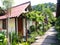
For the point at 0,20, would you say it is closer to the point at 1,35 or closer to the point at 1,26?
the point at 1,26

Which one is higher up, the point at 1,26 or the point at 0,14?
the point at 0,14

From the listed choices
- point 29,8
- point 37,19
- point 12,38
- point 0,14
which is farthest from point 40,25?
point 12,38

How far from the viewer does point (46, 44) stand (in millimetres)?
17531

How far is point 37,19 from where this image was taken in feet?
78.9

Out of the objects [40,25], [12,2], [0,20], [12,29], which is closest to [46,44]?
[12,29]

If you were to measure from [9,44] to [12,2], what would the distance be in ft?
9.38

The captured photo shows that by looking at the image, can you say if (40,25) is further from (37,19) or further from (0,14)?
(0,14)

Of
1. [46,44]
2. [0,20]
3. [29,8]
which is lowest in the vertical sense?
[46,44]

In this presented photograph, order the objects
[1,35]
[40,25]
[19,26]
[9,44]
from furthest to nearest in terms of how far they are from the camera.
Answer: [40,25]
[19,26]
[1,35]
[9,44]

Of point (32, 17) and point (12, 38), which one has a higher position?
point (32, 17)

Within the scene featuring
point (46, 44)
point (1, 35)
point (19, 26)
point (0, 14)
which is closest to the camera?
point (1, 35)

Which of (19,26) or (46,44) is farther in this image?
(19,26)

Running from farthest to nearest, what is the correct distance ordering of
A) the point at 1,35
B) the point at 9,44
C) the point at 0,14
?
the point at 0,14 → the point at 1,35 → the point at 9,44

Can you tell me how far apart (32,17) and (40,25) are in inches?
322
